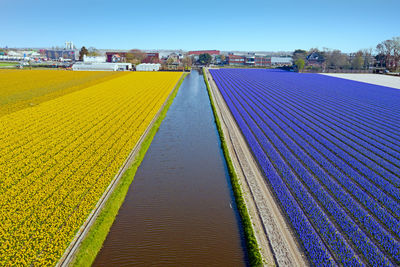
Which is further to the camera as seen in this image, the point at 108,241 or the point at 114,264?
the point at 108,241

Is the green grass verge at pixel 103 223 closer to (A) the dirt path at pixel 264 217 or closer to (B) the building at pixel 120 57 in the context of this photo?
(A) the dirt path at pixel 264 217

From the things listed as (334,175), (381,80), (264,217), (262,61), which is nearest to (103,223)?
(264,217)

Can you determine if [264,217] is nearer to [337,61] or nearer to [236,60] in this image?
[337,61]

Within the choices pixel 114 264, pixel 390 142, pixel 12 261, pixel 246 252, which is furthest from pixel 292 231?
pixel 390 142

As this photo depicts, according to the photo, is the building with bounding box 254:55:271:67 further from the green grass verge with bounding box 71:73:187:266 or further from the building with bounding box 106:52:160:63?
the green grass verge with bounding box 71:73:187:266

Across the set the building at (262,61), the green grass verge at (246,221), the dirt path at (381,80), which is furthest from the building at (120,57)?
the green grass verge at (246,221)

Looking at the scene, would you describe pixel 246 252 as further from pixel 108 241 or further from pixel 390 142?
pixel 390 142

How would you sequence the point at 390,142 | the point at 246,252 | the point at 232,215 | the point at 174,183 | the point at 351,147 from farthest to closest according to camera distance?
the point at 390,142, the point at 351,147, the point at 174,183, the point at 232,215, the point at 246,252
